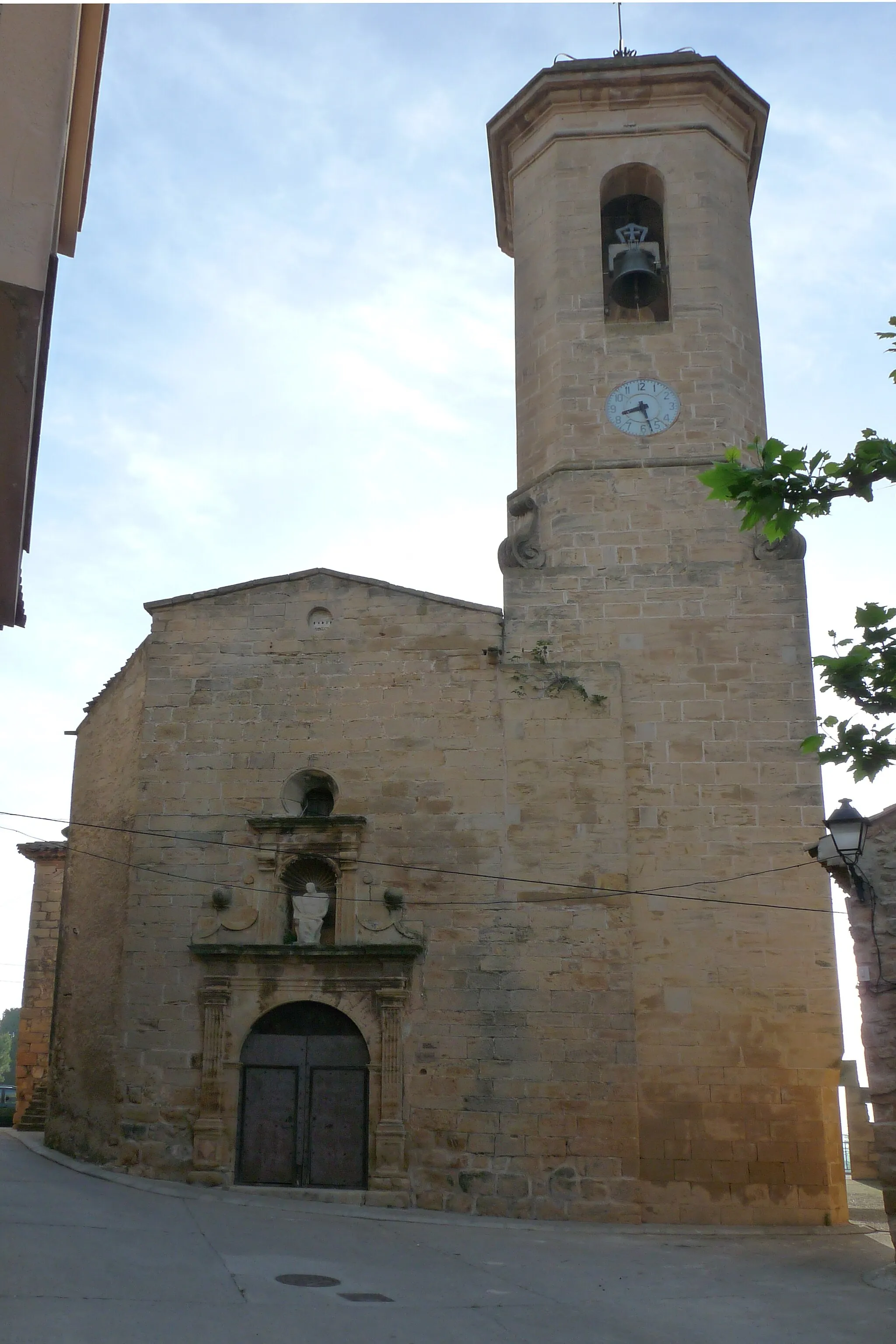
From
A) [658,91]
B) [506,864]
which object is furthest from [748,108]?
[506,864]

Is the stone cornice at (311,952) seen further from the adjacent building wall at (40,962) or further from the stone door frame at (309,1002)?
the adjacent building wall at (40,962)

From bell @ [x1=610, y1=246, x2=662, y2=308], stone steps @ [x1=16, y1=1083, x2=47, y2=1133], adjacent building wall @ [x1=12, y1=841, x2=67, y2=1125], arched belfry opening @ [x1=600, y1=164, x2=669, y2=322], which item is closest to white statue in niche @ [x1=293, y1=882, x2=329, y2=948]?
adjacent building wall @ [x1=12, y1=841, x2=67, y2=1125]

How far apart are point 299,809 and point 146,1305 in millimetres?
6809

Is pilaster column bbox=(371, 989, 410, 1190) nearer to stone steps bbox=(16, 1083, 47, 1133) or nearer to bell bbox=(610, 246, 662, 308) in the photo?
stone steps bbox=(16, 1083, 47, 1133)

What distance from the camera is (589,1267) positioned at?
950 centimetres

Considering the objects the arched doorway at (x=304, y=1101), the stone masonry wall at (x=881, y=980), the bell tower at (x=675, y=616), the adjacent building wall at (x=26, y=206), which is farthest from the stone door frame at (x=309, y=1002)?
the adjacent building wall at (x=26, y=206)

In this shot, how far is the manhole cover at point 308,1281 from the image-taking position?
320 inches

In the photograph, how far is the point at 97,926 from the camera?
1455 cm

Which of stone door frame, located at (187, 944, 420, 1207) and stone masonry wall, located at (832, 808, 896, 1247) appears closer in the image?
stone masonry wall, located at (832, 808, 896, 1247)

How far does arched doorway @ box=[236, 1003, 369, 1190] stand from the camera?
489 inches

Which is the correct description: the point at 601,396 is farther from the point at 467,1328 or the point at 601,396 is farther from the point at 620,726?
the point at 467,1328

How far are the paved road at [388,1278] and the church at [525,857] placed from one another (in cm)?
87

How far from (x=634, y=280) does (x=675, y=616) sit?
13.5 ft

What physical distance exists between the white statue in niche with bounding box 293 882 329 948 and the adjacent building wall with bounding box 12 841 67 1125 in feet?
21.6
